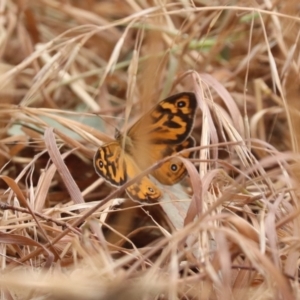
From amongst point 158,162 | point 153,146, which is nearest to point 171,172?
point 153,146

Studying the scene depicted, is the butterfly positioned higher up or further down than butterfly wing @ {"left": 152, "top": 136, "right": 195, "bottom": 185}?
higher up

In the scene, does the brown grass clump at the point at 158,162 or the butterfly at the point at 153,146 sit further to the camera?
the butterfly at the point at 153,146

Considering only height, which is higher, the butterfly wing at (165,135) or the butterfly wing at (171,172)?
the butterfly wing at (165,135)

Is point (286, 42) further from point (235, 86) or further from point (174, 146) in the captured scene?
point (174, 146)

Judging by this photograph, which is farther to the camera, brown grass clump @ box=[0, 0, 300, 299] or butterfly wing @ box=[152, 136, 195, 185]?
butterfly wing @ box=[152, 136, 195, 185]

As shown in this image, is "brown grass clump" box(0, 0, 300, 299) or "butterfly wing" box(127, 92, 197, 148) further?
"butterfly wing" box(127, 92, 197, 148)

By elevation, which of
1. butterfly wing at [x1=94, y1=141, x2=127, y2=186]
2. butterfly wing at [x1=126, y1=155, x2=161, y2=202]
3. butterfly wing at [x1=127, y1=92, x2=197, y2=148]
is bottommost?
butterfly wing at [x1=126, y1=155, x2=161, y2=202]

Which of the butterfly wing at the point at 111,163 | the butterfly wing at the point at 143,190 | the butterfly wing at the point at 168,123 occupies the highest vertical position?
the butterfly wing at the point at 168,123
